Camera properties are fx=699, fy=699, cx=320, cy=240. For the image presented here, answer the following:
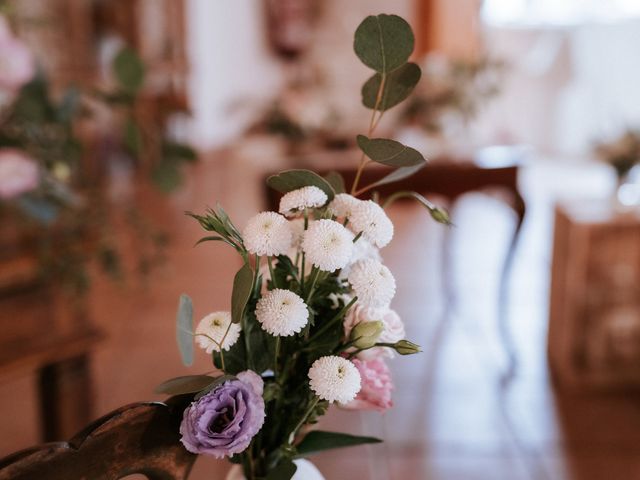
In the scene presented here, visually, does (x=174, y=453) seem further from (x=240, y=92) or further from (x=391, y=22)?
(x=240, y=92)

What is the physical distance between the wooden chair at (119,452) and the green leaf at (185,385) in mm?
24

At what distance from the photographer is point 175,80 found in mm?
6926

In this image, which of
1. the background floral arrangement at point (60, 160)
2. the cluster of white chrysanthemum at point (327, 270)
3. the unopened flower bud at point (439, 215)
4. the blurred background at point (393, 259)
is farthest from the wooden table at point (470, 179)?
the cluster of white chrysanthemum at point (327, 270)

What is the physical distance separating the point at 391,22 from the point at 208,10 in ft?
22.8

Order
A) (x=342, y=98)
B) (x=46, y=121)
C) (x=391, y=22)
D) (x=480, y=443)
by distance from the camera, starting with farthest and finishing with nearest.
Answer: (x=342, y=98) → (x=480, y=443) → (x=46, y=121) → (x=391, y=22)

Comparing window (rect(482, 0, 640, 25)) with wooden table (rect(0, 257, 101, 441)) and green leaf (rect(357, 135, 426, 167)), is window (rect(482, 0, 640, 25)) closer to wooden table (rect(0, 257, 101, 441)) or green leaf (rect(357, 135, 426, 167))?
wooden table (rect(0, 257, 101, 441))

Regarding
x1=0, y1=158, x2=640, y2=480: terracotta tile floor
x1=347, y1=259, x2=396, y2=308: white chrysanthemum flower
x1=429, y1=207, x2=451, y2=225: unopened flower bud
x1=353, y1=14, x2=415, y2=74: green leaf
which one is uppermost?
x1=353, y1=14, x2=415, y2=74: green leaf

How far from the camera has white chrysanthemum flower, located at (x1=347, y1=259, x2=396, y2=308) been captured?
2.06 feet

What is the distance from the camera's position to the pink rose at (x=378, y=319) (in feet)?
A: 2.18

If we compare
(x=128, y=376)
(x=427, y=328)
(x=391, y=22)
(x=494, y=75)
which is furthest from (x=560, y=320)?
(x=391, y=22)

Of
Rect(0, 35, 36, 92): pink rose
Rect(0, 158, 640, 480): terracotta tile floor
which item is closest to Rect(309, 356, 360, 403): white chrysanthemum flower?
Rect(0, 35, 36, 92): pink rose

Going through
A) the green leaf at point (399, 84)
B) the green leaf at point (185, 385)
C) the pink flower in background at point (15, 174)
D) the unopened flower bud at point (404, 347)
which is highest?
the green leaf at point (399, 84)

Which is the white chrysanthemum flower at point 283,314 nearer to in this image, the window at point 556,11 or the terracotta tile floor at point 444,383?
the terracotta tile floor at point 444,383

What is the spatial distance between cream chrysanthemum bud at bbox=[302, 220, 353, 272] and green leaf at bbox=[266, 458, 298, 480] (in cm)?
20
